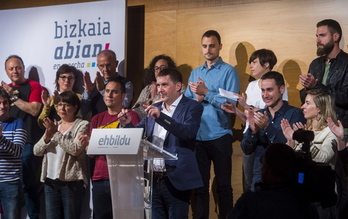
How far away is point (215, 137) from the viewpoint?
5570 mm

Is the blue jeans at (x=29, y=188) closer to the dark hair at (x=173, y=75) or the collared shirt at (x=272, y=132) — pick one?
the dark hair at (x=173, y=75)

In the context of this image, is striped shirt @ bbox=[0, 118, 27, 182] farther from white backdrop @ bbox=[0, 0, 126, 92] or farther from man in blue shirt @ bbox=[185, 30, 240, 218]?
man in blue shirt @ bbox=[185, 30, 240, 218]

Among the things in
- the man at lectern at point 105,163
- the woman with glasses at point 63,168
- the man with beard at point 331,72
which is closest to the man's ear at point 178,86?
the man at lectern at point 105,163

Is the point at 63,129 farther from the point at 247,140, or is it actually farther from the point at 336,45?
the point at 336,45

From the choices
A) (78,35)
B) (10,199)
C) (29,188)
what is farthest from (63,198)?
(78,35)

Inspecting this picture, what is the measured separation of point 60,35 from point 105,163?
2.32m

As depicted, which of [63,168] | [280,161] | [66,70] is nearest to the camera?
[280,161]

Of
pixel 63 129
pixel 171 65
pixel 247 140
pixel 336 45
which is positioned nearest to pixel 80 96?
pixel 63 129

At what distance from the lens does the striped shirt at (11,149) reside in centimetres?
569

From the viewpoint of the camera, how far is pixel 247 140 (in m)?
4.96

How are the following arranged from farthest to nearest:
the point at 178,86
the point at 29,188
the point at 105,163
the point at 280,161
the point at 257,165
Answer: the point at 29,188, the point at 105,163, the point at 257,165, the point at 178,86, the point at 280,161

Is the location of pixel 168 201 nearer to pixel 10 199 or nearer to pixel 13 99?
pixel 10 199

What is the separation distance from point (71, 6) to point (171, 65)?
66.6 inches

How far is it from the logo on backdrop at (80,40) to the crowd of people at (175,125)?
205mm
